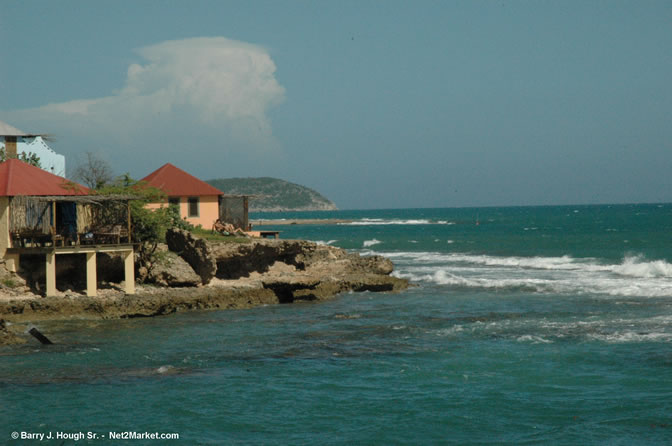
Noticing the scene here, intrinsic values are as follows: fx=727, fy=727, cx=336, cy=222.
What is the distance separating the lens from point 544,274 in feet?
138

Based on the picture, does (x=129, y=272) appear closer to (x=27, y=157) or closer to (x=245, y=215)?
(x=245, y=215)

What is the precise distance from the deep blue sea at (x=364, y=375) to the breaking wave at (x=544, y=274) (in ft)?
11.1

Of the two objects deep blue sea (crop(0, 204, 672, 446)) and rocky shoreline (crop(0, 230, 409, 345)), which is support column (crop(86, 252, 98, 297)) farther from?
deep blue sea (crop(0, 204, 672, 446))

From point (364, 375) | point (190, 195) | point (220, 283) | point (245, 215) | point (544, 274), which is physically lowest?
point (364, 375)

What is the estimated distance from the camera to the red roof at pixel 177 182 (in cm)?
4053

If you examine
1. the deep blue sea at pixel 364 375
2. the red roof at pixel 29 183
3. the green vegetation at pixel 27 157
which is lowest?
the deep blue sea at pixel 364 375

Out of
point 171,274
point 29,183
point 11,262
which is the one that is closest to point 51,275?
point 11,262

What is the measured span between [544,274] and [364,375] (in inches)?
1054

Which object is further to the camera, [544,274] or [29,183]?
[544,274]

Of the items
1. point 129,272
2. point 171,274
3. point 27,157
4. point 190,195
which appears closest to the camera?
point 129,272

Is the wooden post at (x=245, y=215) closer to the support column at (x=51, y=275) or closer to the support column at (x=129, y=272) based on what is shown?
the support column at (x=129, y=272)

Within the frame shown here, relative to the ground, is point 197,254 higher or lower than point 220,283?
higher

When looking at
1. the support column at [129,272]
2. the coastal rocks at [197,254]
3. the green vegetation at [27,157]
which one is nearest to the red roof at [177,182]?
the green vegetation at [27,157]

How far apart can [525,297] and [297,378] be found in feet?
54.8
